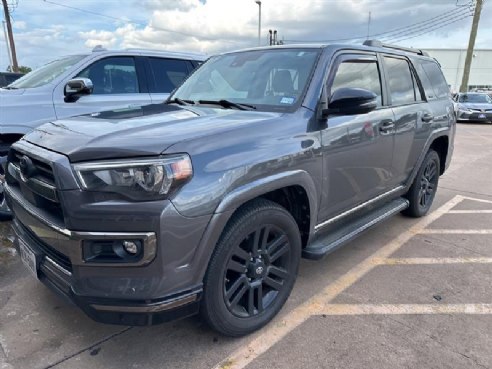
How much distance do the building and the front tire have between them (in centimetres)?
6755

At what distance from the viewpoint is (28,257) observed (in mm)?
2594

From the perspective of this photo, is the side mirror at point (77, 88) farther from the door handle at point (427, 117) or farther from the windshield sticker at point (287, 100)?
the door handle at point (427, 117)

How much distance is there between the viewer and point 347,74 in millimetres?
3479

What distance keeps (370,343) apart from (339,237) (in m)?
0.87

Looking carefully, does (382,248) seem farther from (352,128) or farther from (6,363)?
(6,363)

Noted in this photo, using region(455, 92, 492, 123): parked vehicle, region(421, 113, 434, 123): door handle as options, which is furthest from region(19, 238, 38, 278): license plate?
region(455, 92, 492, 123): parked vehicle

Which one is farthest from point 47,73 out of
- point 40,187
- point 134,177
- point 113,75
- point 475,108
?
point 475,108

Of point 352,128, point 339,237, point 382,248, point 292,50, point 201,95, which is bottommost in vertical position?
point 382,248

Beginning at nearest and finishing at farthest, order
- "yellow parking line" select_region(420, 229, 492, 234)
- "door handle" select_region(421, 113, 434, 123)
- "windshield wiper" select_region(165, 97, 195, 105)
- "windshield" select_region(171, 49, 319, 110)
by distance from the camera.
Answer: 1. "windshield" select_region(171, 49, 319, 110)
2. "windshield wiper" select_region(165, 97, 195, 105)
3. "door handle" select_region(421, 113, 434, 123)
4. "yellow parking line" select_region(420, 229, 492, 234)

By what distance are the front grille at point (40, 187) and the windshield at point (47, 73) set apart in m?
3.27

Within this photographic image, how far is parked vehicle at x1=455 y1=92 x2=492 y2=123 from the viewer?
19.5 meters

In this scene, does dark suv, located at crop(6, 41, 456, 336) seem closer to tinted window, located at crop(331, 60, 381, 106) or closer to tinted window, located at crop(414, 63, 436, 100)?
tinted window, located at crop(331, 60, 381, 106)

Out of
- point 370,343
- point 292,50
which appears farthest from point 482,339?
point 292,50

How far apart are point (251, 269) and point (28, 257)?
4.52ft
